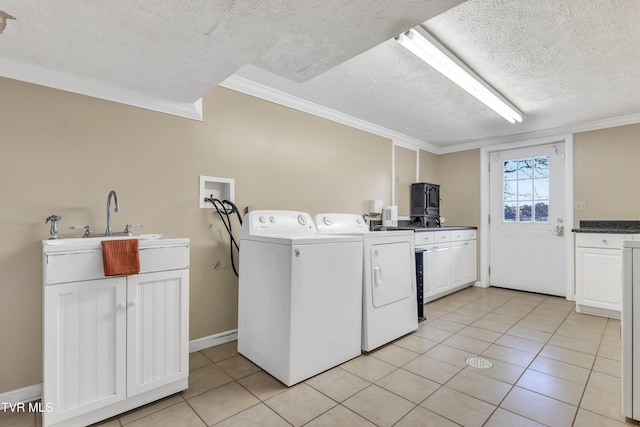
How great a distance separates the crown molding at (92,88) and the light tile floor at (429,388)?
191 centimetres

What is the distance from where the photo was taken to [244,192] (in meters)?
2.69

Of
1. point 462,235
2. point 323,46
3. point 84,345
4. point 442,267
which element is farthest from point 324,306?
point 462,235

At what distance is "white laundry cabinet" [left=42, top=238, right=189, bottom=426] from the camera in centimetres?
145

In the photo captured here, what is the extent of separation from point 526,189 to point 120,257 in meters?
4.93

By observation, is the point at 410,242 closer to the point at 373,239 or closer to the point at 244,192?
the point at 373,239

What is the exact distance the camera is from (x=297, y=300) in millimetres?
1915

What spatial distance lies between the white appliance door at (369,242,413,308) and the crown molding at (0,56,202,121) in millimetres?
1847

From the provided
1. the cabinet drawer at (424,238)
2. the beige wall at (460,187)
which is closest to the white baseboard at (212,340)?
the cabinet drawer at (424,238)

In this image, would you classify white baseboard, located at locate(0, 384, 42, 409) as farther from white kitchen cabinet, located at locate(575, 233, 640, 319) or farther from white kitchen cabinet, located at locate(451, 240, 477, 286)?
white kitchen cabinet, located at locate(575, 233, 640, 319)

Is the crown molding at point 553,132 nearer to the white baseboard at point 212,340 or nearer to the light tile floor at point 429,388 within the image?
the light tile floor at point 429,388

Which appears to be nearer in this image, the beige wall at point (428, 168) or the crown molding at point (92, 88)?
the crown molding at point (92, 88)

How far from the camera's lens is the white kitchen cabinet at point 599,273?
3.11 m

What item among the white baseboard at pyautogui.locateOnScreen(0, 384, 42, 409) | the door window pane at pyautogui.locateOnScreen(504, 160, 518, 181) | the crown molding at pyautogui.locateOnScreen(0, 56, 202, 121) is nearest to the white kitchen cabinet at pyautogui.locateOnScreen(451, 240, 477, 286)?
the door window pane at pyautogui.locateOnScreen(504, 160, 518, 181)

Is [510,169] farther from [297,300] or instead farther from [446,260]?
[297,300]
